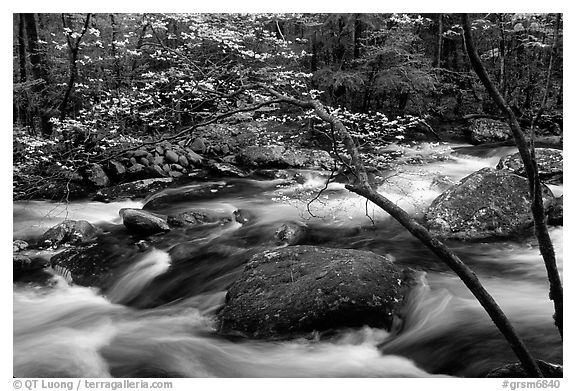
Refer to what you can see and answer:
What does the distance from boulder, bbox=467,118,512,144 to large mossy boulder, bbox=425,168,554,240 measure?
5.89ft

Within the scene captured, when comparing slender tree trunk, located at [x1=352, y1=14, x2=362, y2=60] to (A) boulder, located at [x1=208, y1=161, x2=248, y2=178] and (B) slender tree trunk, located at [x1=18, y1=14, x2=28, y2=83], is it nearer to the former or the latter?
(A) boulder, located at [x1=208, y1=161, x2=248, y2=178]

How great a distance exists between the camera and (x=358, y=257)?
3205 mm

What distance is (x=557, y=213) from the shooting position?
3.69 metres

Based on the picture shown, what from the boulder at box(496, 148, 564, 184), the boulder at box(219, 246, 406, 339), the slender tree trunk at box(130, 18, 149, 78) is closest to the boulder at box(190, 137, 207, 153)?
the slender tree trunk at box(130, 18, 149, 78)

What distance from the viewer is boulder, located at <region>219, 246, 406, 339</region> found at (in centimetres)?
281

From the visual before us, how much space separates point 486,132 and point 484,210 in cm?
275

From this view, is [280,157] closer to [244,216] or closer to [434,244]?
[244,216]

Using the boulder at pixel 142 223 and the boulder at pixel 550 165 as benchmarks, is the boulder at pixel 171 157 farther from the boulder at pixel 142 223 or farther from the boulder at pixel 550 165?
the boulder at pixel 550 165

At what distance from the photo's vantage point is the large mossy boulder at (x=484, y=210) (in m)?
3.98

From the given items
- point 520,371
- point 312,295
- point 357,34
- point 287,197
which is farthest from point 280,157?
point 520,371

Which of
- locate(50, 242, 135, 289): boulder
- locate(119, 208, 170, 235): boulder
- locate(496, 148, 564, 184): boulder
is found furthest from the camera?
locate(119, 208, 170, 235): boulder

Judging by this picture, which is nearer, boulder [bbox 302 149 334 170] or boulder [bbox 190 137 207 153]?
boulder [bbox 302 149 334 170]

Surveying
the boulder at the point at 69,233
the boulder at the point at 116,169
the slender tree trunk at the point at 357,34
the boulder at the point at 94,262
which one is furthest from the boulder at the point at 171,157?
the slender tree trunk at the point at 357,34
